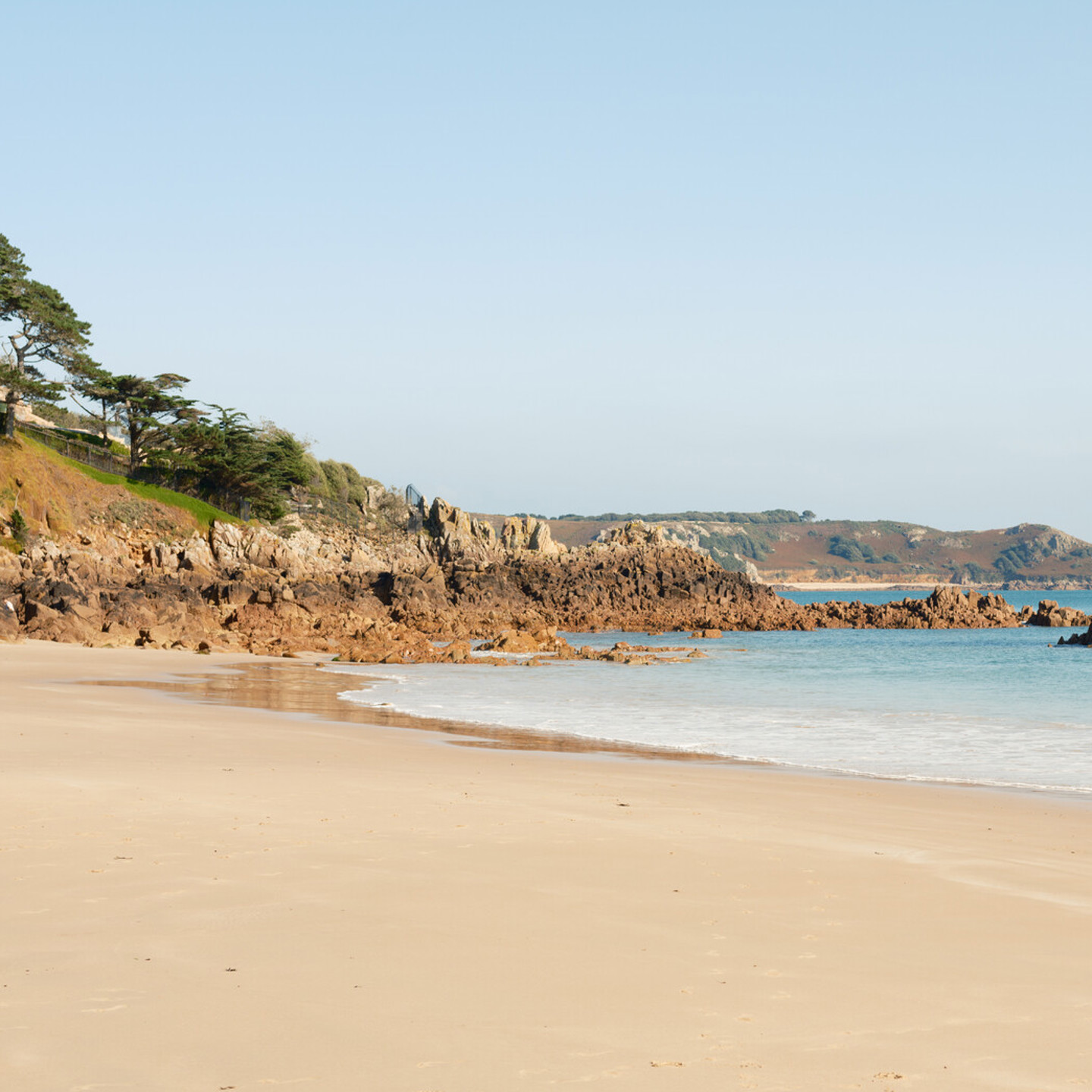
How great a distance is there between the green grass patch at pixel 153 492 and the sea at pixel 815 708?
25000mm

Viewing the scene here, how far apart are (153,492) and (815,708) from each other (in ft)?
122

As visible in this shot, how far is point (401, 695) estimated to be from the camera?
813 inches

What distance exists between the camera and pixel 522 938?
16.3 feet

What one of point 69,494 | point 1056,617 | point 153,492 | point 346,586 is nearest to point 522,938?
point 346,586

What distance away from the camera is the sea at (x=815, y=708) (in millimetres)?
13461

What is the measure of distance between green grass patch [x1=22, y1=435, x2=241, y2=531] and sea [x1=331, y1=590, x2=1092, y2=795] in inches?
984

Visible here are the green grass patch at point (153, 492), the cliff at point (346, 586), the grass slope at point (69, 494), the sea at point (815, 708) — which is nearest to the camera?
the sea at point (815, 708)

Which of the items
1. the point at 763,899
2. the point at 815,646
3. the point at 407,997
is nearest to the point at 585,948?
the point at 407,997

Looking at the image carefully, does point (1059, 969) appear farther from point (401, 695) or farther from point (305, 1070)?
point (401, 695)

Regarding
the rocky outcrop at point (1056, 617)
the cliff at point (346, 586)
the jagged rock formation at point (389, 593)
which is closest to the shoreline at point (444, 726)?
the jagged rock formation at point (389, 593)

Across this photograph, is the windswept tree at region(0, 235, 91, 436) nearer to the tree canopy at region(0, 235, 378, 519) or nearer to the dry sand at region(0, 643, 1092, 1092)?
the tree canopy at region(0, 235, 378, 519)

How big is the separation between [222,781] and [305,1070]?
625 centimetres

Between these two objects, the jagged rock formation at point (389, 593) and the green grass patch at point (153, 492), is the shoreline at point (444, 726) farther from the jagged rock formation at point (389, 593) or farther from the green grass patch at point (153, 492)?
the green grass patch at point (153, 492)

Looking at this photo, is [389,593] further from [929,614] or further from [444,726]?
[929,614]
